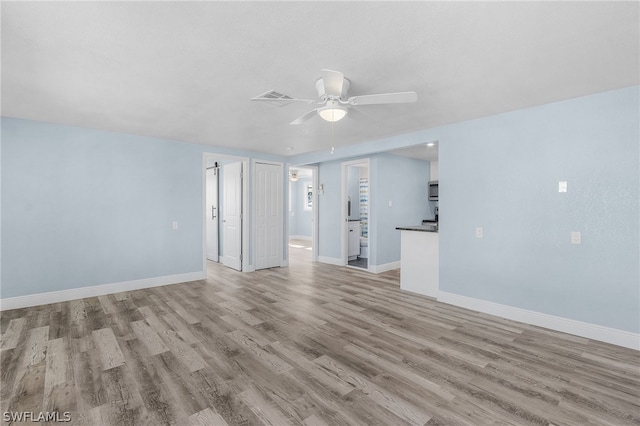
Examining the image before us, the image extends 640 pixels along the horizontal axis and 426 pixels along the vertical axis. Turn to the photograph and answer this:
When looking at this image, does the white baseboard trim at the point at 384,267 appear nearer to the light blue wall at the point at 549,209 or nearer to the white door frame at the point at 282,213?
the light blue wall at the point at 549,209

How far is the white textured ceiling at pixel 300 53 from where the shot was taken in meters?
1.75

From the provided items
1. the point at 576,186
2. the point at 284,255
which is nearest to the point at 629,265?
the point at 576,186

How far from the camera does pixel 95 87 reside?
284cm

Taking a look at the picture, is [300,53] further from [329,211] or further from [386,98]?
[329,211]

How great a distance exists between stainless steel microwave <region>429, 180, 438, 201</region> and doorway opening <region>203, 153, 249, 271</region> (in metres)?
4.42

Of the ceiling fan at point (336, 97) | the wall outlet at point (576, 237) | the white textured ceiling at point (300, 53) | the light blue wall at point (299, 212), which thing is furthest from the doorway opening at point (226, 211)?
the wall outlet at point (576, 237)

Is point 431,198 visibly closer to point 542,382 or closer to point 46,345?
point 542,382

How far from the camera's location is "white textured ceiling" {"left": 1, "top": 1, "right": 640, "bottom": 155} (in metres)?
1.75

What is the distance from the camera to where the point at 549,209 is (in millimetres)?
3301

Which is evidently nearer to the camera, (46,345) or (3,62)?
(3,62)

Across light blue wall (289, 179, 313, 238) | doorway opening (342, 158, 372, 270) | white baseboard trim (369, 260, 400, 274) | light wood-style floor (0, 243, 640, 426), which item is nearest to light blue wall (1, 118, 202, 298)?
light wood-style floor (0, 243, 640, 426)

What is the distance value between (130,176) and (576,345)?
623cm

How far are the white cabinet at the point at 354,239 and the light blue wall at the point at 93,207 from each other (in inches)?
138

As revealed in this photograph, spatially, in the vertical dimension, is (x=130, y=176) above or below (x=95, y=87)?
A: below
